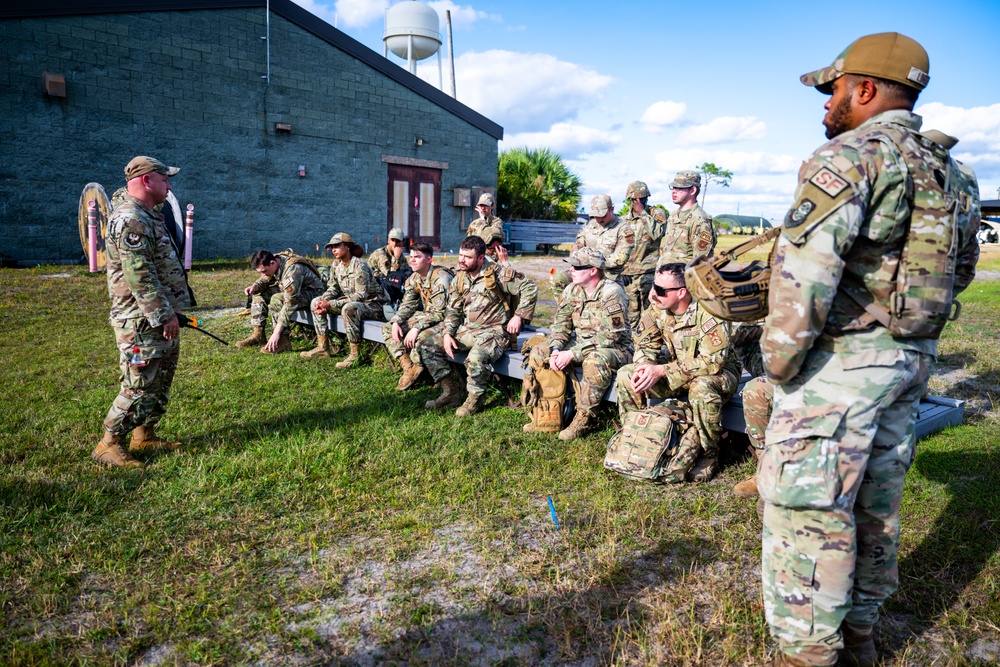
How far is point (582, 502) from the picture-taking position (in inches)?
164

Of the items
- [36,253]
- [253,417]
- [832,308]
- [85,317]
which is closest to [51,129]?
[36,253]

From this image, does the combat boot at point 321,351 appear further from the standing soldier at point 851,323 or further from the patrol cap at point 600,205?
the standing soldier at point 851,323

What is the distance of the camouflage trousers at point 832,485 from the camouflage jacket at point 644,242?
19.0 feet

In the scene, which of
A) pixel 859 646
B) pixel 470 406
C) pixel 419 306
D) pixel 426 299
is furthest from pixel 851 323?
pixel 419 306

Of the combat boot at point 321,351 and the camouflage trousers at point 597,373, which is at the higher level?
the camouflage trousers at point 597,373

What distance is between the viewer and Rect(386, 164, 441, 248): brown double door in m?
18.4

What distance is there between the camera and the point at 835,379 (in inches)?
91.5

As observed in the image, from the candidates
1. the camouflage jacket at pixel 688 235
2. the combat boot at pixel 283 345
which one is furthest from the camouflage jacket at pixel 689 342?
the combat boot at pixel 283 345

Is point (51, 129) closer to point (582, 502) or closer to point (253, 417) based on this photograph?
point (253, 417)

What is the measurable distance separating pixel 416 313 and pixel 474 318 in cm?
87

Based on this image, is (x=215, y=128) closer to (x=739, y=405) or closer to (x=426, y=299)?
(x=426, y=299)

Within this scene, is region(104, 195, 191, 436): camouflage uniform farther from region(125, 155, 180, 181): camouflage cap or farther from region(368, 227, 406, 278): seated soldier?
region(368, 227, 406, 278): seated soldier

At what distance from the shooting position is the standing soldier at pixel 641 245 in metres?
8.12

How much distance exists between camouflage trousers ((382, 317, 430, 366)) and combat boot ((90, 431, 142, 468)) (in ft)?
8.64
